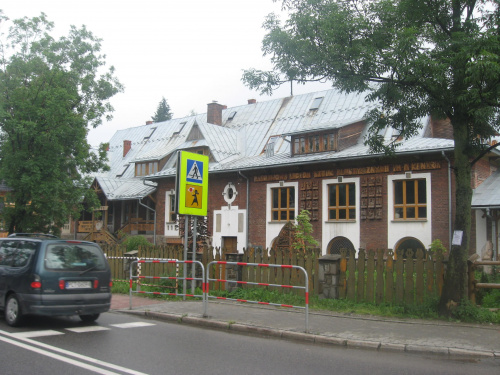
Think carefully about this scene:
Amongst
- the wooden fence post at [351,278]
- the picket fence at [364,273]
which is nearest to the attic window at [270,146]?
the picket fence at [364,273]

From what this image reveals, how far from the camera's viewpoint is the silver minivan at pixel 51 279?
930cm

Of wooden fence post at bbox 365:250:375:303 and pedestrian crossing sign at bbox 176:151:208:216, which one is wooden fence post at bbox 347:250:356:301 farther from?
pedestrian crossing sign at bbox 176:151:208:216

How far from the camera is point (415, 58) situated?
10234 mm

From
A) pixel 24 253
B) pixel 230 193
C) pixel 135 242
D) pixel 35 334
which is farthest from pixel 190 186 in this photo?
pixel 135 242

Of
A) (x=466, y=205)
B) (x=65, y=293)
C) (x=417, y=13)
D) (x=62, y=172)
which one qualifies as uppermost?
(x=417, y=13)

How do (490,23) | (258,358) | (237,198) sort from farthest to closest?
(237,198) → (490,23) → (258,358)

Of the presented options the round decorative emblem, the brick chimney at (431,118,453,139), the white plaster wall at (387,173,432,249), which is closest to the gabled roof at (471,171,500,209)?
the white plaster wall at (387,173,432,249)

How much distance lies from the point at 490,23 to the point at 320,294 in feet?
23.5

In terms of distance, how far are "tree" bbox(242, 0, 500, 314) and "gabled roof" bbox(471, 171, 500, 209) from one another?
30.2 ft

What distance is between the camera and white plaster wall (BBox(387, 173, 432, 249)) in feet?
70.6

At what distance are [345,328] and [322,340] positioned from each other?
1011 millimetres

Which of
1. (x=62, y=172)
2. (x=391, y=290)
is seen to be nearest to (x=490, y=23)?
(x=391, y=290)

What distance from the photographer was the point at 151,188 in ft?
108

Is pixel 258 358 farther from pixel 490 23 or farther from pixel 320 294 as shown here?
pixel 490 23
